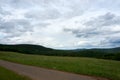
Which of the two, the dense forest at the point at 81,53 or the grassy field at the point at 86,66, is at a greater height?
the dense forest at the point at 81,53

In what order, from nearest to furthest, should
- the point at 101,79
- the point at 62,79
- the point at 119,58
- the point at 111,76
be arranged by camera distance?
1. the point at 62,79
2. the point at 101,79
3. the point at 111,76
4. the point at 119,58

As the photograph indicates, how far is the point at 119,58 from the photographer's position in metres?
57.4

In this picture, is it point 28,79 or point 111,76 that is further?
point 111,76

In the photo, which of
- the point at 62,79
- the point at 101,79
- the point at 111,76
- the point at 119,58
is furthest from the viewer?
the point at 119,58

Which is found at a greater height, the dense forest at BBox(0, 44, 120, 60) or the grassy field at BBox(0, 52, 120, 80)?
the dense forest at BBox(0, 44, 120, 60)

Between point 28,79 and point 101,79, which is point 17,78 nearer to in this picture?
point 28,79

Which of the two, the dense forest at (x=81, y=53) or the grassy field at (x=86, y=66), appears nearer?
the grassy field at (x=86, y=66)

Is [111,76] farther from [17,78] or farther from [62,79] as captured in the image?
[17,78]

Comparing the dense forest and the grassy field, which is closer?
the grassy field

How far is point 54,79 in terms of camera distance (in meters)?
17.4

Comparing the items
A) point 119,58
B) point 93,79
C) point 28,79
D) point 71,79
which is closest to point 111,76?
point 93,79

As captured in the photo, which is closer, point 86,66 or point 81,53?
point 86,66

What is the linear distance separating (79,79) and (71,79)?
0.83 metres

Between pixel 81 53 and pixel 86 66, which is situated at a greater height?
pixel 81 53
